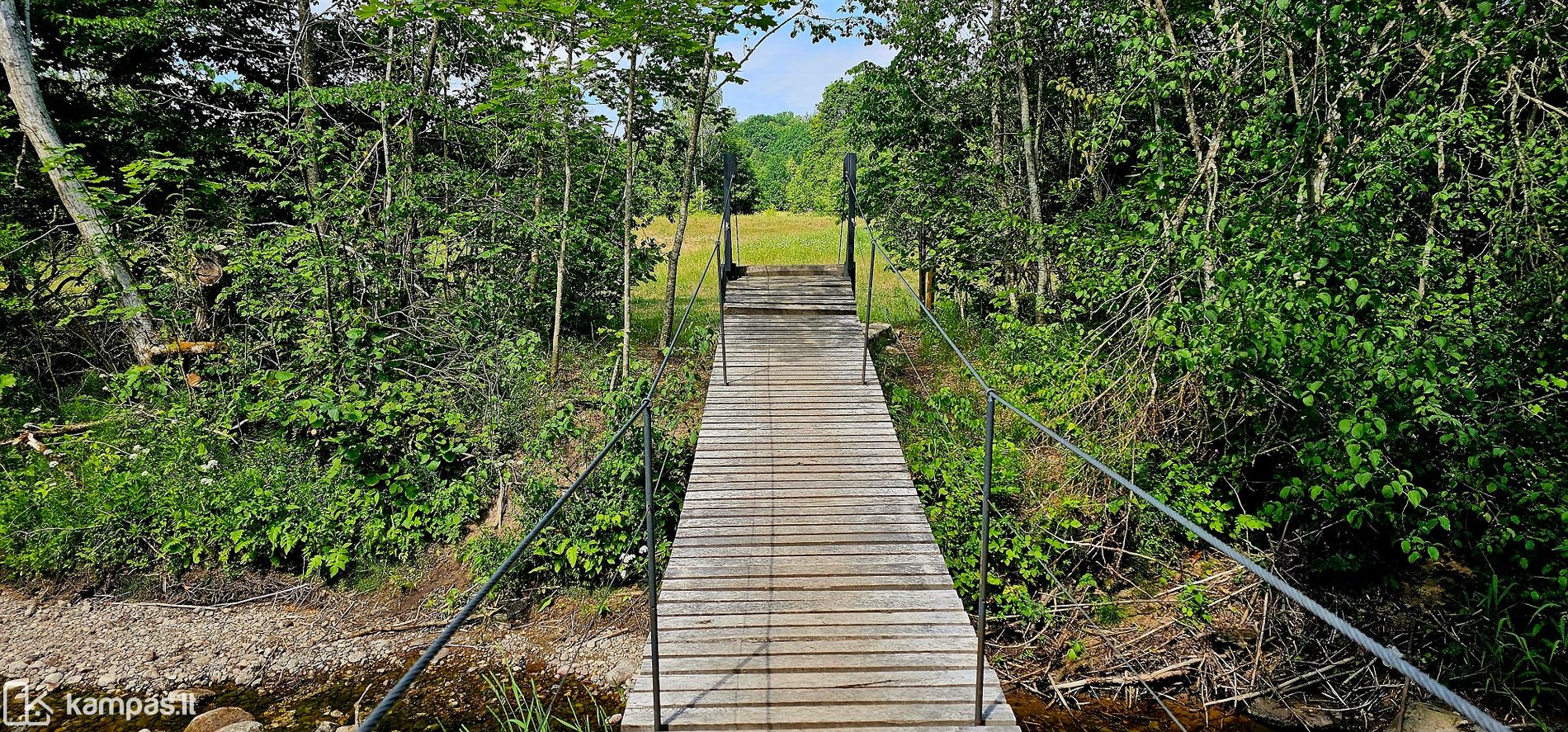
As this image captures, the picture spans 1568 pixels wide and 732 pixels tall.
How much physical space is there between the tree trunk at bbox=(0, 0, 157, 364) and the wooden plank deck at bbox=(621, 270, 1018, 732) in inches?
232

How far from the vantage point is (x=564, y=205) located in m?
8.16

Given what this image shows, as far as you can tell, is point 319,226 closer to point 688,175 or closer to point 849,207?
point 688,175

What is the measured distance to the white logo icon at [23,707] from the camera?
5.41m

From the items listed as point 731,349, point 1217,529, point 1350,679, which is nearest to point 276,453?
point 731,349

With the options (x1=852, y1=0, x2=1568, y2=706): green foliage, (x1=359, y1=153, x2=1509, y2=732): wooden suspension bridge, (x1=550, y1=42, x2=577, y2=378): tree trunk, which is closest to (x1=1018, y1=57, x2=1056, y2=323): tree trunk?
(x1=852, y1=0, x2=1568, y2=706): green foliage

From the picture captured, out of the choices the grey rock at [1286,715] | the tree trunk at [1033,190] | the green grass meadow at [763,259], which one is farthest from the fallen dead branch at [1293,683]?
the green grass meadow at [763,259]

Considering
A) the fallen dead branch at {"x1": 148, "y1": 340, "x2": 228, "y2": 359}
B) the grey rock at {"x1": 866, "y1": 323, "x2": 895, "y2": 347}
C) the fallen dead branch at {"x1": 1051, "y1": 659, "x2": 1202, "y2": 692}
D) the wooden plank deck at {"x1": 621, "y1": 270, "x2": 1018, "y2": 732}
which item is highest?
the fallen dead branch at {"x1": 148, "y1": 340, "x2": 228, "y2": 359}

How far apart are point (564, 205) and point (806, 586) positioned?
17.9ft

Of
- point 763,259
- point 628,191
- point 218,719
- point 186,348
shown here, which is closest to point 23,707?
point 218,719

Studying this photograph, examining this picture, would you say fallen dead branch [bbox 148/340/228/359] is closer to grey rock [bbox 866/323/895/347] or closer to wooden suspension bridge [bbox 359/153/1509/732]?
wooden suspension bridge [bbox 359/153/1509/732]

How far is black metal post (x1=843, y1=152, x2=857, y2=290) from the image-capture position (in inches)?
343

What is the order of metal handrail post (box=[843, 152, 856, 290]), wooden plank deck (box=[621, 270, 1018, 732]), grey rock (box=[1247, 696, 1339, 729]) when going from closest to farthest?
wooden plank deck (box=[621, 270, 1018, 732]) < grey rock (box=[1247, 696, 1339, 729]) < metal handrail post (box=[843, 152, 856, 290])

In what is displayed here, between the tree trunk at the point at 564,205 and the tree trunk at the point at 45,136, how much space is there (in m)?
3.69

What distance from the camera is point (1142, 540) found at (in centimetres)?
612
